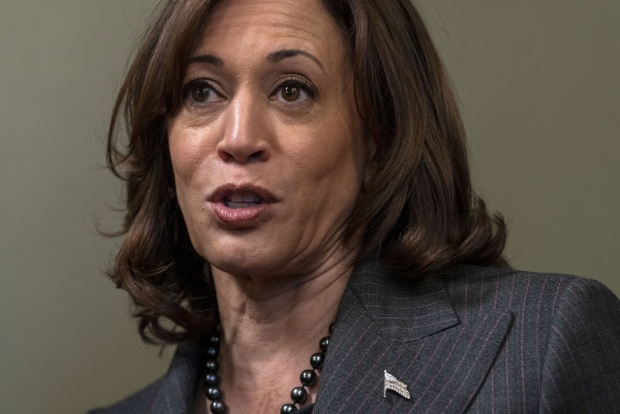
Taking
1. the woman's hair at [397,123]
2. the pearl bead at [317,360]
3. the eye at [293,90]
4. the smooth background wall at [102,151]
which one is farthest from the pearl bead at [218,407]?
the smooth background wall at [102,151]

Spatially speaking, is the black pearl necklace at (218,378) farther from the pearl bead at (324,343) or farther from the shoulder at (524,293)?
the shoulder at (524,293)

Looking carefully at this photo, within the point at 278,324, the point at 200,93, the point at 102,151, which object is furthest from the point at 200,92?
the point at 102,151

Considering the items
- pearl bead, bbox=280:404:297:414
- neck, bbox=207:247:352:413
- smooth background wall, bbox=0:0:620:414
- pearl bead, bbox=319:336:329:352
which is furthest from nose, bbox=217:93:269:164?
smooth background wall, bbox=0:0:620:414

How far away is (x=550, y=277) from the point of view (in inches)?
84.7

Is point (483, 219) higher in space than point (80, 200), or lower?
higher

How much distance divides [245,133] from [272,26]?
231 millimetres

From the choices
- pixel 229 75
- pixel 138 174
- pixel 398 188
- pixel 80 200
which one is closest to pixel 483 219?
pixel 398 188

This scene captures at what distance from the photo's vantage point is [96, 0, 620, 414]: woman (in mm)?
2104

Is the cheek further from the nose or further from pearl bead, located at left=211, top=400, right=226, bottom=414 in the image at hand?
pearl bead, located at left=211, top=400, right=226, bottom=414

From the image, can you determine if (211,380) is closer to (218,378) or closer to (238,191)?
(218,378)

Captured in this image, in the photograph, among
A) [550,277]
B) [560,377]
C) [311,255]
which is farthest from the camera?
[311,255]

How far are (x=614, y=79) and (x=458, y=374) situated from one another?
1.26 metres

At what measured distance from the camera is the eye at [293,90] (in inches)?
88.4

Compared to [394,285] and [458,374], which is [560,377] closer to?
[458,374]
